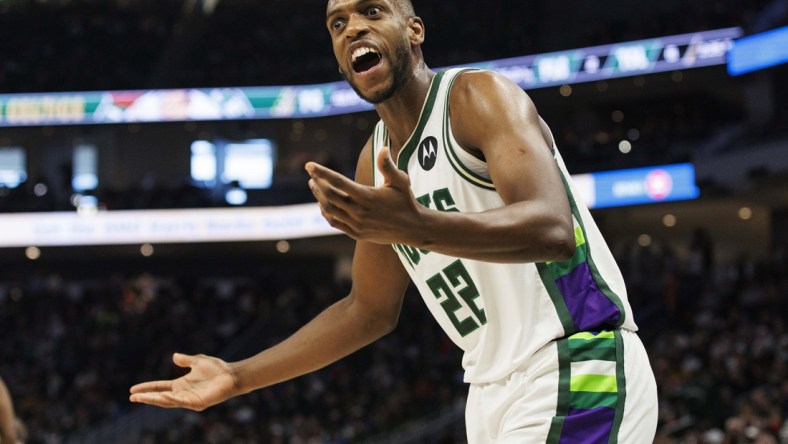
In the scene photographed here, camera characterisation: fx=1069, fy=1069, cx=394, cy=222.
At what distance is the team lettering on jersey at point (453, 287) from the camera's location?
120 inches

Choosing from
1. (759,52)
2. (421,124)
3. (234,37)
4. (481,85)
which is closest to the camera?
(481,85)

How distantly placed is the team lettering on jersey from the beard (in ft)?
1.02

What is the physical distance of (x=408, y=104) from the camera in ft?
10.5

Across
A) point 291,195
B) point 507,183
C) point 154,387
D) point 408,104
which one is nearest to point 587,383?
point 507,183

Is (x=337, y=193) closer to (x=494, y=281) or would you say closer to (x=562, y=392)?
(x=494, y=281)

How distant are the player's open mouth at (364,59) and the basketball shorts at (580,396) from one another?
0.94 metres

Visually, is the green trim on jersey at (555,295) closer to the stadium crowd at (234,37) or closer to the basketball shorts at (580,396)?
the basketball shorts at (580,396)

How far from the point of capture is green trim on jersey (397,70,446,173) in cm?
313

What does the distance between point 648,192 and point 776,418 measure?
10.3 meters

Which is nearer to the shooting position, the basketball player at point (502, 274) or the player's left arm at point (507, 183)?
the player's left arm at point (507, 183)

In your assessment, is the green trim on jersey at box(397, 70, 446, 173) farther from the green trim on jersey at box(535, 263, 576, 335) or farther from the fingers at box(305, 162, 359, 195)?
the fingers at box(305, 162, 359, 195)

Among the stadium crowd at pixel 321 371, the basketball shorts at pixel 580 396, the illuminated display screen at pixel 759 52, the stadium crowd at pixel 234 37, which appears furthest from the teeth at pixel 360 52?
the stadium crowd at pixel 234 37

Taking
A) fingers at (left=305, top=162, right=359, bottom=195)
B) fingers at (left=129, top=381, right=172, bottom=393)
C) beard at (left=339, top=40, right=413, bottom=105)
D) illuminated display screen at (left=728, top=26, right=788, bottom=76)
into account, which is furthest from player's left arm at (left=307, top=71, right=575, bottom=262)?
illuminated display screen at (left=728, top=26, right=788, bottom=76)

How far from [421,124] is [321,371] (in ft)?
61.7
